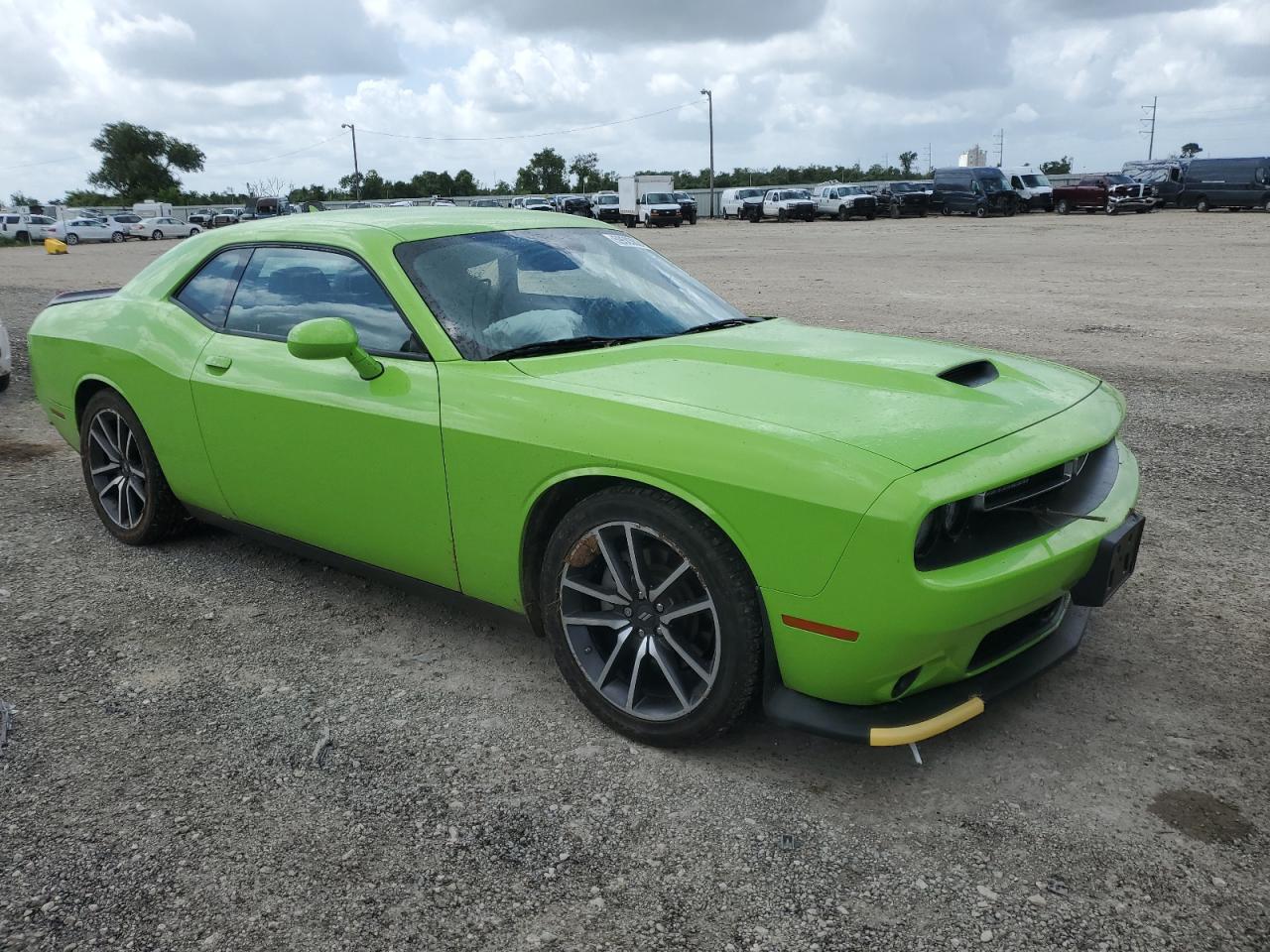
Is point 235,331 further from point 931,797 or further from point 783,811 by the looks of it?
point 931,797

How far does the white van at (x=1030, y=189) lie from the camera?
39906 mm

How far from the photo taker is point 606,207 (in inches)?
1945

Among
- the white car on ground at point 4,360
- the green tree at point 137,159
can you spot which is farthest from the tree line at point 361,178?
the white car on ground at point 4,360

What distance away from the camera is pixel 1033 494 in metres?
2.64

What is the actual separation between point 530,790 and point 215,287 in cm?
251

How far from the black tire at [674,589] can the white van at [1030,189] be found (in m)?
41.4

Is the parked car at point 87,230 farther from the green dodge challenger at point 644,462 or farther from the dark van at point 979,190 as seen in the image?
the green dodge challenger at point 644,462

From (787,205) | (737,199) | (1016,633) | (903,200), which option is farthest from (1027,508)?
(737,199)

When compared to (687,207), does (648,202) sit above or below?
above

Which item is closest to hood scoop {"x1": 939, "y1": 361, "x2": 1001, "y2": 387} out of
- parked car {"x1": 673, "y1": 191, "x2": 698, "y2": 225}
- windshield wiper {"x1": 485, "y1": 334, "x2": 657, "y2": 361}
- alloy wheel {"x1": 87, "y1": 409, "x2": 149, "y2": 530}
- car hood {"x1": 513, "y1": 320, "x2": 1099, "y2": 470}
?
car hood {"x1": 513, "y1": 320, "x2": 1099, "y2": 470}

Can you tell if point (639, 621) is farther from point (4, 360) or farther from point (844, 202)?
point (844, 202)

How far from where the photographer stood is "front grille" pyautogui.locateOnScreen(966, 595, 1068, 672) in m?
2.61

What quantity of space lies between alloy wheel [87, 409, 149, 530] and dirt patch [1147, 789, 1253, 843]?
4.01 meters

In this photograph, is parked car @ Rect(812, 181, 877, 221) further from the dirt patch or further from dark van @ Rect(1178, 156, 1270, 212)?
the dirt patch
